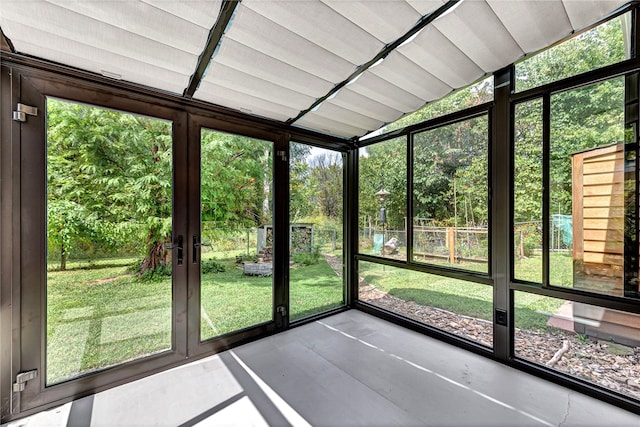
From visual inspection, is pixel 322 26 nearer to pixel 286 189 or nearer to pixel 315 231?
pixel 286 189

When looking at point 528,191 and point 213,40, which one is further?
point 528,191

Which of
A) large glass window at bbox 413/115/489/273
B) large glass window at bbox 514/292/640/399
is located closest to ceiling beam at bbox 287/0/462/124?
large glass window at bbox 413/115/489/273

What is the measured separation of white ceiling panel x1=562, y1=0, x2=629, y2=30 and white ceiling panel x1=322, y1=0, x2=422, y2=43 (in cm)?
88

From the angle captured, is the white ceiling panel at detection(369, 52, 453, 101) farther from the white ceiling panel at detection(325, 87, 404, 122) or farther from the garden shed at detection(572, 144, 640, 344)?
the garden shed at detection(572, 144, 640, 344)

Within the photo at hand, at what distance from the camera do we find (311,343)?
9.02 ft

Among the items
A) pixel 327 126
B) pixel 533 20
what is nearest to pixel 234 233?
pixel 327 126

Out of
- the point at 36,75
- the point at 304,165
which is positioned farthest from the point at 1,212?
the point at 304,165

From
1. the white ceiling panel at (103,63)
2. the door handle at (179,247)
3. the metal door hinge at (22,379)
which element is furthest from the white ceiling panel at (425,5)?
the metal door hinge at (22,379)

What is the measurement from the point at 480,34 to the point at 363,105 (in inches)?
43.4

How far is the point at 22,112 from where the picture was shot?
1768 millimetres

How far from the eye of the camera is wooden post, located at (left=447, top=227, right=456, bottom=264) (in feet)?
8.95

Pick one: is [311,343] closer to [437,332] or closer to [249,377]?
[249,377]

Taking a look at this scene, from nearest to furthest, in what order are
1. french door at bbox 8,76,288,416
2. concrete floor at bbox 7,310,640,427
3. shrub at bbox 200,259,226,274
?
1. concrete floor at bbox 7,310,640,427
2. french door at bbox 8,76,288,416
3. shrub at bbox 200,259,226,274

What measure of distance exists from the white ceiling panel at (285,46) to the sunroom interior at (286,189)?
2 centimetres
